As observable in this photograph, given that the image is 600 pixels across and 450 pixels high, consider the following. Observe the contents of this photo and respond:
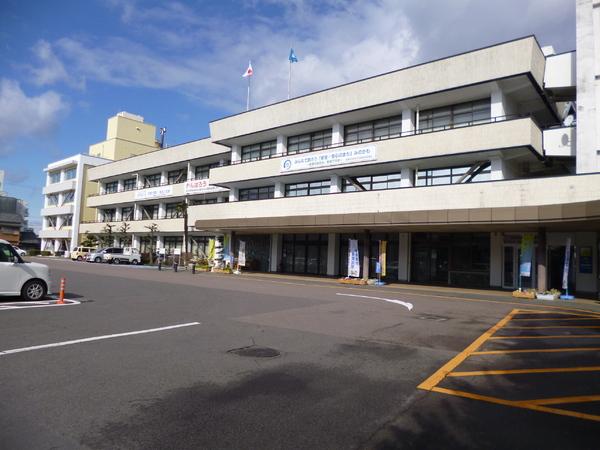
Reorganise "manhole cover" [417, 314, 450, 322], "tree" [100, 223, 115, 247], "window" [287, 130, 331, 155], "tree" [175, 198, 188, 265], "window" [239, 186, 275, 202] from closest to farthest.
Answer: "manhole cover" [417, 314, 450, 322] < "window" [287, 130, 331, 155] < "window" [239, 186, 275, 202] < "tree" [175, 198, 188, 265] < "tree" [100, 223, 115, 247]

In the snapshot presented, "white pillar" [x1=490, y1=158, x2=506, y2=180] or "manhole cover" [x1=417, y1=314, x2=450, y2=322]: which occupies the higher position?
A: "white pillar" [x1=490, y1=158, x2=506, y2=180]

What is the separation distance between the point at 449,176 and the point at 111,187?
173 ft

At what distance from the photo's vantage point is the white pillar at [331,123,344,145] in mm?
31406

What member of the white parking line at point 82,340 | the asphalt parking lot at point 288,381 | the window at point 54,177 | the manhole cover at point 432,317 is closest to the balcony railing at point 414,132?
the manhole cover at point 432,317

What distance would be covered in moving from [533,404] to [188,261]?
43.0 m

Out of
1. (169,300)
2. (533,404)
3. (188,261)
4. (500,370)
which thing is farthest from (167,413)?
(188,261)

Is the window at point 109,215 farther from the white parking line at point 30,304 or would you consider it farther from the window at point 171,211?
the white parking line at point 30,304

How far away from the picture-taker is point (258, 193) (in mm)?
37781

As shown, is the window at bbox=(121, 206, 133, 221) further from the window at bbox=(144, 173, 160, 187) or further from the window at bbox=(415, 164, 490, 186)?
the window at bbox=(415, 164, 490, 186)

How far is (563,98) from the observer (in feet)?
87.9

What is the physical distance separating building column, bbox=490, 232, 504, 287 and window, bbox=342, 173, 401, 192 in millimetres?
6410

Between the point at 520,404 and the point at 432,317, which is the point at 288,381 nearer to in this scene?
the point at 520,404

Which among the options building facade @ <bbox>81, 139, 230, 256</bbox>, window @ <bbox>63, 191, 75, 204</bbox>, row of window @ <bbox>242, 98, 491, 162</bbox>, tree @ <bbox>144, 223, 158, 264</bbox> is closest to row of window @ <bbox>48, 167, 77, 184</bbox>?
window @ <bbox>63, 191, 75, 204</bbox>

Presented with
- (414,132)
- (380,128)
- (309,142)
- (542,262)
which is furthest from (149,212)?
(542,262)
